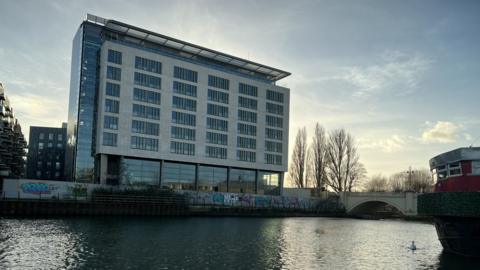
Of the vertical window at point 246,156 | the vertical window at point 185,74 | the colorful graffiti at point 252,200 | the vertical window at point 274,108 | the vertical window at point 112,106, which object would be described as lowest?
the colorful graffiti at point 252,200

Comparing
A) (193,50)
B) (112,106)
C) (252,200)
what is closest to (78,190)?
(112,106)

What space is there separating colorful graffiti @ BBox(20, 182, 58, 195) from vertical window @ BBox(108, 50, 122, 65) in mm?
34346

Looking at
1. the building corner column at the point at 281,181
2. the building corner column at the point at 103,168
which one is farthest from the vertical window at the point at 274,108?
the building corner column at the point at 103,168

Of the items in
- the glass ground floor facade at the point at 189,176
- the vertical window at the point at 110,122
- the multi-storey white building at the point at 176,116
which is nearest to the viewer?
the vertical window at the point at 110,122

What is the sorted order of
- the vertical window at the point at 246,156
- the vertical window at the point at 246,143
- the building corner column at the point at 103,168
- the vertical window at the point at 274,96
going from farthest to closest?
the vertical window at the point at 274,96
the vertical window at the point at 246,143
the vertical window at the point at 246,156
the building corner column at the point at 103,168

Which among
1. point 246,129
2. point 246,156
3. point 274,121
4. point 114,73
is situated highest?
point 114,73

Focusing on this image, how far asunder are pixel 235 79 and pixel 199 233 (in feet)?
267

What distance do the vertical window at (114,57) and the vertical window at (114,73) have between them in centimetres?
171

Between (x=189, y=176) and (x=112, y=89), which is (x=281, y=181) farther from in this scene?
(x=112, y=89)

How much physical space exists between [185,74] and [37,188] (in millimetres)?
48834

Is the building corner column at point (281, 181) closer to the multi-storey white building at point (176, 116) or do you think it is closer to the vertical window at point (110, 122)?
the multi-storey white building at point (176, 116)

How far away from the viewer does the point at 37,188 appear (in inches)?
3593

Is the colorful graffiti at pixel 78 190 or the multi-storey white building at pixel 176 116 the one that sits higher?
the multi-storey white building at pixel 176 116

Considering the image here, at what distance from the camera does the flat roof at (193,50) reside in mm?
116562
